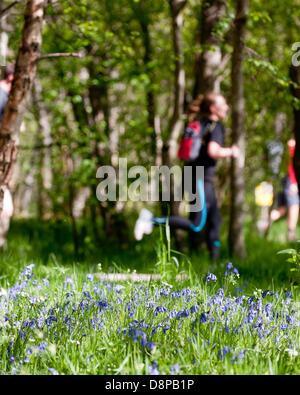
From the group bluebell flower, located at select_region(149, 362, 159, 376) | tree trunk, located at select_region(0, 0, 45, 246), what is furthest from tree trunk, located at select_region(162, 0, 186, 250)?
bluebell flower, located at select_region(149, 362, 159, 376)

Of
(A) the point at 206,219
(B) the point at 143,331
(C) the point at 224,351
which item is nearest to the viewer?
(C) the point at 224,351

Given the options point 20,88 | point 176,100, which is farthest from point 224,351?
point 176,100

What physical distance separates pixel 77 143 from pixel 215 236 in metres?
2.71

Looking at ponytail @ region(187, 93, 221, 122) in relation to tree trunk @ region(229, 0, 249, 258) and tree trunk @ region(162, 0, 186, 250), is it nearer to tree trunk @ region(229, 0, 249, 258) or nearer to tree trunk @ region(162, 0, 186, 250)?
tree trunk @ region(229, 0, 249, 258)

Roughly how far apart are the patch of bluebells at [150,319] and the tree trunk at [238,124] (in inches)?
90.4

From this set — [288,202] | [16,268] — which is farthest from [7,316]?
[288,202]

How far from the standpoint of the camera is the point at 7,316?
107 inches

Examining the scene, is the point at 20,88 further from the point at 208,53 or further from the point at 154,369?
the point at 208,53

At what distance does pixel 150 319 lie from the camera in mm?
2641

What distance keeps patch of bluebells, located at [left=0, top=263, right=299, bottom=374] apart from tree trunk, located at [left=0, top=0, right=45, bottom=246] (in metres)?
1.15

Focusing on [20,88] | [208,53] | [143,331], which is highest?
[208,53]

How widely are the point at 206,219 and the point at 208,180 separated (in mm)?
506

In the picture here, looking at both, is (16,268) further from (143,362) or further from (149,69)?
(149,69)
